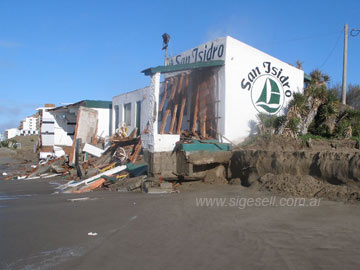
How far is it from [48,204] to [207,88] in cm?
835

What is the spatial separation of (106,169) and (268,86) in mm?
8574

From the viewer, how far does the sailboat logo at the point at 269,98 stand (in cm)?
1516

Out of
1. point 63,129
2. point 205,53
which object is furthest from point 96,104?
point 205,53

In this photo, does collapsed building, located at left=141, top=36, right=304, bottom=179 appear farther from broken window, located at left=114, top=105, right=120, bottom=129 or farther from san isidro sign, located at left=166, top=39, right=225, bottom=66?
broken window, located at left=114, top=105, right=120, bottom=129

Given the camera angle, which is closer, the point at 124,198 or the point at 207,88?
the point at 124,198

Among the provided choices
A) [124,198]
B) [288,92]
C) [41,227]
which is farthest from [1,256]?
[288,92]

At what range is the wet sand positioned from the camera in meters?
4.66

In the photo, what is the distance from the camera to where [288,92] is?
640 inches

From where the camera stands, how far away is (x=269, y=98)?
50.8ft

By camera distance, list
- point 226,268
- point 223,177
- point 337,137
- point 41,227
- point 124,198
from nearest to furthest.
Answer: point 226,268, point 41,227, point 124,198, point 223,177, point 337,137

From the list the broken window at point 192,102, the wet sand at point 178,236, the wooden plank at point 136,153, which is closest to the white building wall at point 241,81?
the broken window at point 192,102

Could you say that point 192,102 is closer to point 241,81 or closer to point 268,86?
point 241,81

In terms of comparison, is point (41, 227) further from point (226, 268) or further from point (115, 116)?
point (115, 116)

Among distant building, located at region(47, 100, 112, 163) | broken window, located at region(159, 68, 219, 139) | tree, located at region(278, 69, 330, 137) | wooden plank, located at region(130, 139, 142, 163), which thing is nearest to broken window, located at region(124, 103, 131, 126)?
distant building, located at region(47, 100, 112, 163)
